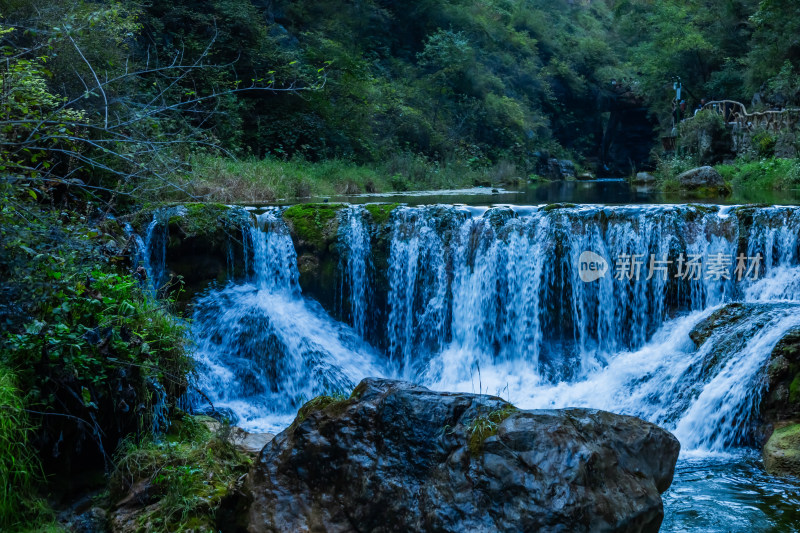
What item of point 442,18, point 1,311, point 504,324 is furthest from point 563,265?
point 442,18

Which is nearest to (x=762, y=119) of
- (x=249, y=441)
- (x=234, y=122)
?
(x=234, y=122)

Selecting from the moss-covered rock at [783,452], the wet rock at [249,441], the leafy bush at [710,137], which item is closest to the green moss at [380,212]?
the wet rock at [249,441]

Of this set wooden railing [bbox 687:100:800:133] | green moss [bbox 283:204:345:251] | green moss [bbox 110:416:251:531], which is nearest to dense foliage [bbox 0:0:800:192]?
wooden railing [bbox 687:100:800:133]

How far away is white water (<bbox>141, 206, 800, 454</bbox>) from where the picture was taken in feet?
25.6

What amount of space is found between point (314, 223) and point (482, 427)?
22.2 ft

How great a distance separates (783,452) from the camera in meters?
5.07

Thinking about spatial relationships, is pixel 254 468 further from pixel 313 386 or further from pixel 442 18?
pixel 442 18

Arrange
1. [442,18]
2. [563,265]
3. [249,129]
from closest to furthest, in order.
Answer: [563,265] < [249,129] < [442,18]

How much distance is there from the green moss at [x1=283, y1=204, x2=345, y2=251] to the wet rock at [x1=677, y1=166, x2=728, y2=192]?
34.2 feet

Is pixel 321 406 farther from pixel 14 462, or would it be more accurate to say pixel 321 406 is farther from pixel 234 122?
pixel 234 122

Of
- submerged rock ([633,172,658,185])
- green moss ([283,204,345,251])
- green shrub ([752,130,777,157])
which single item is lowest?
green moss ([283,204,345,251])

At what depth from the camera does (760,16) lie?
21484mm

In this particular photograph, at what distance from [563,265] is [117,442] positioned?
6.31 metres

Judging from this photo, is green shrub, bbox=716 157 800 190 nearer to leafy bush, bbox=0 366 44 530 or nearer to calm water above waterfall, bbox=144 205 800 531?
calm water above waterfall, bbox=144 205 800 531
